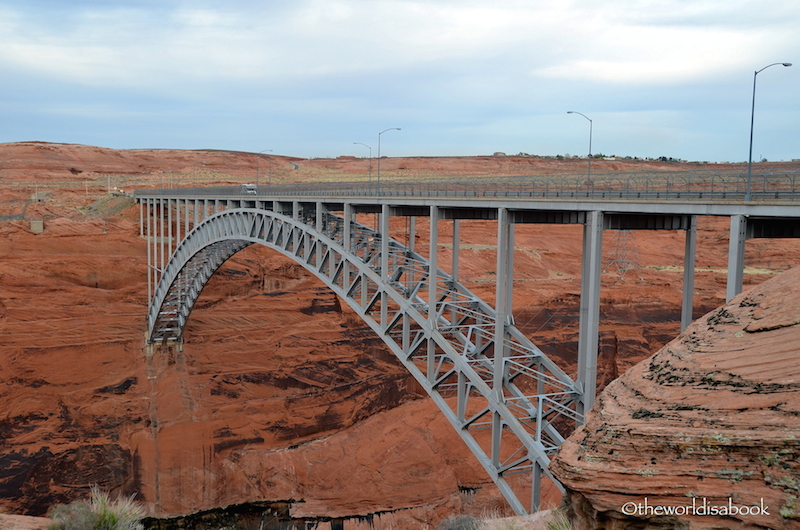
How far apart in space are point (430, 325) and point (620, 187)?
19.8 feet

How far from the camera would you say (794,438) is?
539cm

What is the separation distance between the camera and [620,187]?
14.4 metres

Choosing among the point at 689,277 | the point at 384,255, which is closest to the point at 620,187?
the point at 689,277

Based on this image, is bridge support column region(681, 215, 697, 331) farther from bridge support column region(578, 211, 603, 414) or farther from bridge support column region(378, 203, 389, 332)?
bridge support column region(378, 203, 389, 332)

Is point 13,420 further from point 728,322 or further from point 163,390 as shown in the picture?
point 728,322

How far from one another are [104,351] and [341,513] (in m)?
17.4

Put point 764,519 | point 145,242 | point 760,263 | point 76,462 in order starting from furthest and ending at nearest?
1. point 760,263
2. point 145,242
3. point 76,462
4. point 764,519

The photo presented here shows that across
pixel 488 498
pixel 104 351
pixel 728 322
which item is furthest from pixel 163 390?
pixel 728 322

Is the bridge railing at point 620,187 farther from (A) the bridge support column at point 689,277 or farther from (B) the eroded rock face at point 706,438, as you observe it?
(B) the eroded rock face at point 706,438

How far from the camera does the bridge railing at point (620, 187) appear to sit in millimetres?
11570

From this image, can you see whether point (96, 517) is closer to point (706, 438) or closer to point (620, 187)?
point (706, 438)

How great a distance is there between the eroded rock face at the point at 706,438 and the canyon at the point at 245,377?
21.6 metres

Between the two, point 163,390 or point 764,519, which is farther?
point 163,390

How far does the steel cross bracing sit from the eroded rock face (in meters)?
6.27
